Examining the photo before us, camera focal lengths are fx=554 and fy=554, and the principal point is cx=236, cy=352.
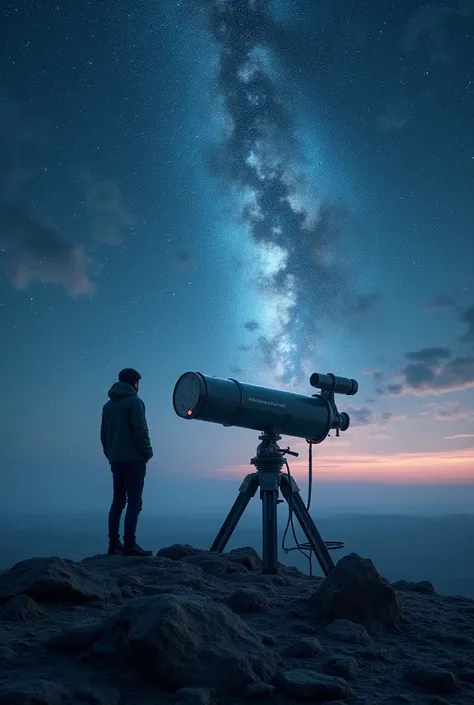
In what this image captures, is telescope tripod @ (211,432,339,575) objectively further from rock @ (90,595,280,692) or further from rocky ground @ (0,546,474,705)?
rock @ (90,595,280,692)

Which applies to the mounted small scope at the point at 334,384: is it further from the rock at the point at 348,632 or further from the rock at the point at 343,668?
the rock at the point at 343,668

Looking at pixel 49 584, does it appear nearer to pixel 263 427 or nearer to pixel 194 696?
pixel 194 696

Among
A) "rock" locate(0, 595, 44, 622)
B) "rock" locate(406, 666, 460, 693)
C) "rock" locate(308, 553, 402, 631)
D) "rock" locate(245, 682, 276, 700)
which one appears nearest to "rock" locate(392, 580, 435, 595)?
"rock" locate(308, 553, 402, 631)

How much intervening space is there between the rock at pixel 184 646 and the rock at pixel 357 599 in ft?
5.10

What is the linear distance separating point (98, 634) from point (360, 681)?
186cm

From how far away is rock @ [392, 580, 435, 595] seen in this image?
789 cm

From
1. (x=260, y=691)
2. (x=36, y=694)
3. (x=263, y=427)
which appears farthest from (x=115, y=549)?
(x=36, y=694)

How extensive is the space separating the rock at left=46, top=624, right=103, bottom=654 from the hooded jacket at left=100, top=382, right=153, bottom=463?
434 centimetres

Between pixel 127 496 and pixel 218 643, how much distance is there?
4.96m

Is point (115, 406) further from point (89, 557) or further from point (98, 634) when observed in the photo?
point (98, 634)

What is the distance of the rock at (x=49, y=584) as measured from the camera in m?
5.09

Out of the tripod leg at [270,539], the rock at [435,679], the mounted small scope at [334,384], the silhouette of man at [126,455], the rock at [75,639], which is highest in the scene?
the mounted small scope at [334,384]

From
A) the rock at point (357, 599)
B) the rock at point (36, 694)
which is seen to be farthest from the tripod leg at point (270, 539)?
the rock at point (36, 694)

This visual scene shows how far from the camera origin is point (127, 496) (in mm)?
8391
